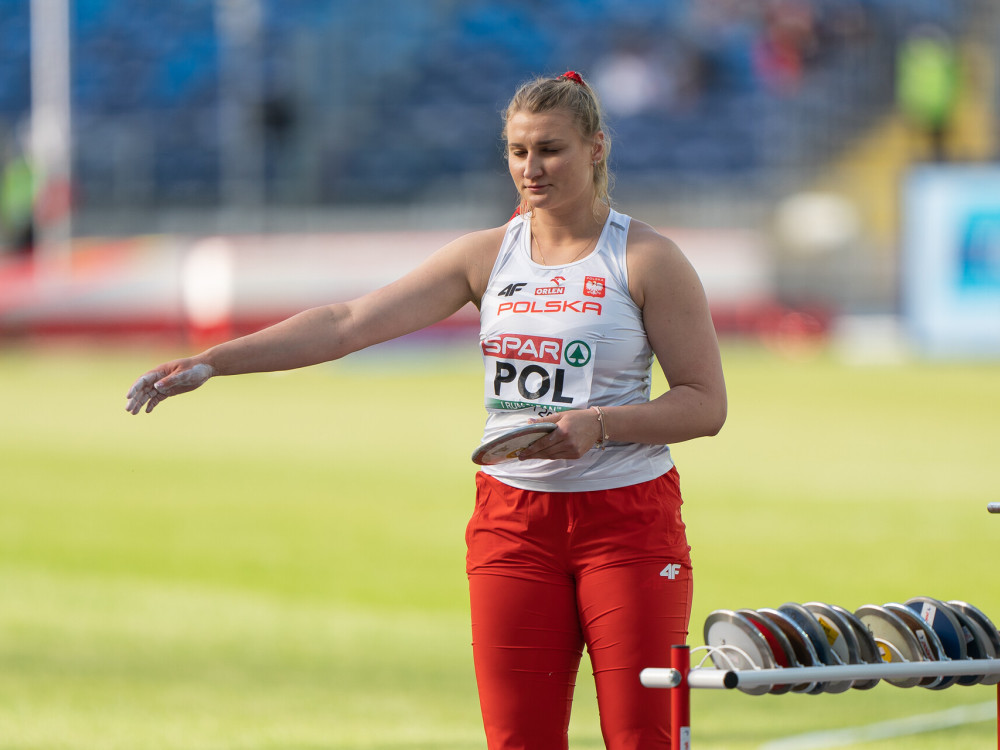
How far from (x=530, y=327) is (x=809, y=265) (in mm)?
32205

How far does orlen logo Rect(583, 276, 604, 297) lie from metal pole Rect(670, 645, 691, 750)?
0.87 meters

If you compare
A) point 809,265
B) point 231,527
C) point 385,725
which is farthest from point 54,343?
point 385,725

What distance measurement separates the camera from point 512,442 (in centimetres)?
328

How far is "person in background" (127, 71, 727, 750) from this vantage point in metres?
3.57

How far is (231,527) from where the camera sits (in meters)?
12.2

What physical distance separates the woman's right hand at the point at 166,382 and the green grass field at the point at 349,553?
264cm

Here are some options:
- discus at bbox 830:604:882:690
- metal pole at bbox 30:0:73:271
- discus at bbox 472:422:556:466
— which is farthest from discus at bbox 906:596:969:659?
metal pole at bbox 30:0:73:271

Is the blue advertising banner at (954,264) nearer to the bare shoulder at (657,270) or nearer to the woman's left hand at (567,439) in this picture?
the bare shoulder at (657,270)

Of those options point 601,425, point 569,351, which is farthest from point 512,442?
point 569,351

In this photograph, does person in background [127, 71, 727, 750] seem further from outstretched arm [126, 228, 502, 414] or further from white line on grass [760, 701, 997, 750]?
Result: white line on grass [760, 701, 997, 750]

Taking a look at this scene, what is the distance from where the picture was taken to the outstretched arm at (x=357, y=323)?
379 centimetres

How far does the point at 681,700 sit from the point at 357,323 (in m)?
1.28

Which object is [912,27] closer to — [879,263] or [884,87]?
[884,87]

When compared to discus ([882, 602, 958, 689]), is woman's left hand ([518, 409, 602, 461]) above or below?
above
